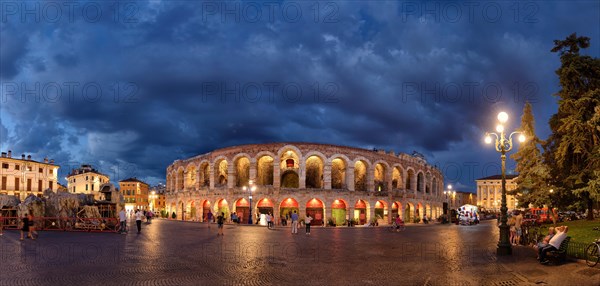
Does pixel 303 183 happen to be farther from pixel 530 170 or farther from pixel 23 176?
pixel 23 176

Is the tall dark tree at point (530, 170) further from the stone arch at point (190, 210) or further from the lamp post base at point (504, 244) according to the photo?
the stone arch at point (190, 210)

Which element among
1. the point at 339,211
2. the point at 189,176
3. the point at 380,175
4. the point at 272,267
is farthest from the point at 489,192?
the point at 272,267

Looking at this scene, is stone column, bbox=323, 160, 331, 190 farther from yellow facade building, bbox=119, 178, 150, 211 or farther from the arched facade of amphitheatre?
yellow facade building, bbox=119, 178, 150, 211

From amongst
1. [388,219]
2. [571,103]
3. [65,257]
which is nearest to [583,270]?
[65,257]

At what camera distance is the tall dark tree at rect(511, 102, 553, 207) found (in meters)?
31.3

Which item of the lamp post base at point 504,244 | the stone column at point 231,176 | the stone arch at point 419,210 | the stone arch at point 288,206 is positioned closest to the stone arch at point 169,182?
the stone column at point 231,176

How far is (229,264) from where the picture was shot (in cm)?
1290

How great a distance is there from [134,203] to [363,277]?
12405 centimetres

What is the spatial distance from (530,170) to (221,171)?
36.2m

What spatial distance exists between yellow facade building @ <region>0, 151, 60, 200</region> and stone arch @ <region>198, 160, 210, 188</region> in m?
28.7

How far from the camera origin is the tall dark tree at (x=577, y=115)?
82.4 feet

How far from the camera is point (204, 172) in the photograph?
58.0 metres

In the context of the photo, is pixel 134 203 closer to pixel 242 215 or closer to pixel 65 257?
pixel 242 215

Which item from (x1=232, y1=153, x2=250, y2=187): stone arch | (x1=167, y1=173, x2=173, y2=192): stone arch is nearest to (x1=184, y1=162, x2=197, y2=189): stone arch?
(x1=167, y1=173, x2=173, y2=192): stone arch
